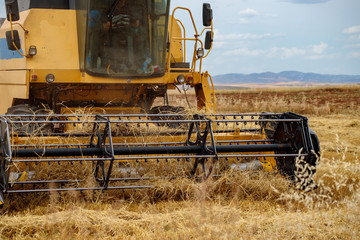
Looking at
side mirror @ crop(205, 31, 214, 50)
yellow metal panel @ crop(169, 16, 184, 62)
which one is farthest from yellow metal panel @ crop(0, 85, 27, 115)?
side mirror @ crop(205, 31, 214, 50)

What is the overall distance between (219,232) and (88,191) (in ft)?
4.43

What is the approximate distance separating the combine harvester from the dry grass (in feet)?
0.64

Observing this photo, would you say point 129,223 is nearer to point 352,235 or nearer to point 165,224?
point 165,224

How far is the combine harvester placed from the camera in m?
4.07

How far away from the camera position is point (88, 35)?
551 cm

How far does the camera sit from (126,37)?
5.66 meters

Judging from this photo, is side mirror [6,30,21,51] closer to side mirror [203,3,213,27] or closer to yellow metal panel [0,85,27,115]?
yellow metal panel [0,85,27,115]

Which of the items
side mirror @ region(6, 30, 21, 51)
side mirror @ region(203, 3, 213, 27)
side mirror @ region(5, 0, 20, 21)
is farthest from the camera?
side mirror @ region(203, 3, 213, 27)

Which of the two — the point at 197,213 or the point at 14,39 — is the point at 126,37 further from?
the point at 197,213

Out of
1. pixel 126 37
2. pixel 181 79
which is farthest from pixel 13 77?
pixel 181 79

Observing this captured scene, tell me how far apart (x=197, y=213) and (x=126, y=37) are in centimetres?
309

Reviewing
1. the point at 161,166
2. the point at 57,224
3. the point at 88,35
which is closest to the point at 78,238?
the point at 57,224

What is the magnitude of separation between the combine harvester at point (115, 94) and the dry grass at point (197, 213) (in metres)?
0.19

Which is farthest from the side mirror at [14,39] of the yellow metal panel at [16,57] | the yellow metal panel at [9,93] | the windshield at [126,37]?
the windshield at [126,37]
